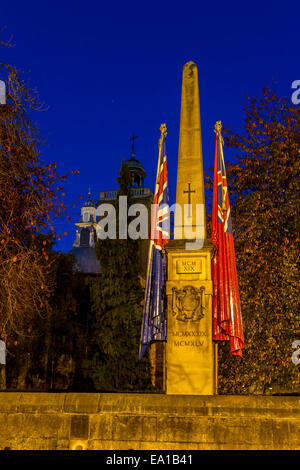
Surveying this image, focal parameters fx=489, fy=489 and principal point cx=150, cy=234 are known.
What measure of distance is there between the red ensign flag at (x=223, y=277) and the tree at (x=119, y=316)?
16.6 m

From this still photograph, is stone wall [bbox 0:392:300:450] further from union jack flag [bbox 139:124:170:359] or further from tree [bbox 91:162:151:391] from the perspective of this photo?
tree [bbox 91:162:151:391]

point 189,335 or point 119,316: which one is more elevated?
point 119,316

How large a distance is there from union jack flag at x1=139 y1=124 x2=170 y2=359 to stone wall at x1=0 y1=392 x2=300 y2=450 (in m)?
2.74

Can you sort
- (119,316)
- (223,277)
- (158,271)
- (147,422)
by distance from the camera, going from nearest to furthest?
(147,422) → (223,277) → (158,271) → (119,316)

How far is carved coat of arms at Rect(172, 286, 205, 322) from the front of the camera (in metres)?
8.63

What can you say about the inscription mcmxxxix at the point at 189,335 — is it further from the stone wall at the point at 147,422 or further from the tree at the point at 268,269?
the tree at the point at 268,269

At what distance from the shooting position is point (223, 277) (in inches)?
364

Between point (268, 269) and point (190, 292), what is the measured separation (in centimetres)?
757

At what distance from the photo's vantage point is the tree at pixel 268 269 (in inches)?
607

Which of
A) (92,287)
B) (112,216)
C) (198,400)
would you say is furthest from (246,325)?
(112,216)

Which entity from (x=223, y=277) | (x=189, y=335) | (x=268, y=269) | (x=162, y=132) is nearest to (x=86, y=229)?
(x=268, y=269)

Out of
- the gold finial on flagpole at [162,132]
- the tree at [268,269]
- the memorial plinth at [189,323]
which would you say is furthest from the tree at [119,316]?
the memorial plinth at [189,323]

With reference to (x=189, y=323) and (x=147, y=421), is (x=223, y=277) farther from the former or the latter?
(x=147, y=421)
